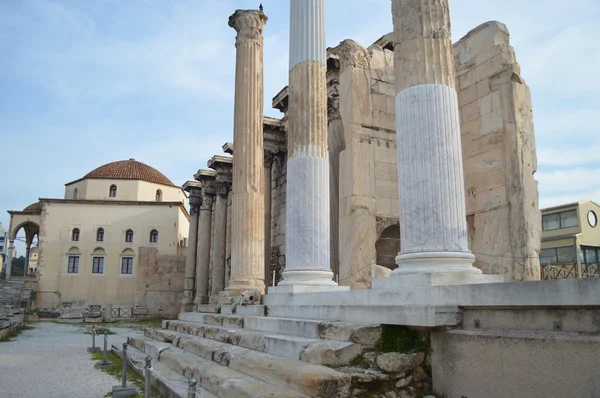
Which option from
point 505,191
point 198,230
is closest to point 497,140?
point 505,191

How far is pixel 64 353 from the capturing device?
13.8 meters

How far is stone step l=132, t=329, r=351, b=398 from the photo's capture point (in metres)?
5.05

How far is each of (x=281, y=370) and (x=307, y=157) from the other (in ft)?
17.8

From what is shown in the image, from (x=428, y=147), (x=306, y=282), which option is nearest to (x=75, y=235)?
(x=306, y=282)

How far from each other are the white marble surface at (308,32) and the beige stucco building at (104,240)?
1144 inches

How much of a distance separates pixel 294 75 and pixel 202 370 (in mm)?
6547

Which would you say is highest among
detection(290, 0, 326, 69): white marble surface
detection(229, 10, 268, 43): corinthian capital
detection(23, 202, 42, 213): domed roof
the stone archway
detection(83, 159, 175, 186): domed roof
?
detection(83, 159, 175, 186): domed roof

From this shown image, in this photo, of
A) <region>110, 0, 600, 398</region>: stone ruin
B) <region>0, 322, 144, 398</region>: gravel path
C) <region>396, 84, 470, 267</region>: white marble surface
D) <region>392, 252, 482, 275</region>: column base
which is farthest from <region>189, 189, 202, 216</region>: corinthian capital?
<region>392, 252, 482, 275</region>: column base

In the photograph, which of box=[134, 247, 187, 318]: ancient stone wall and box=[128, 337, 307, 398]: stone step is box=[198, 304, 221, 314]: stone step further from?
box=[134, 247, 187, 318]: ancient stone wall

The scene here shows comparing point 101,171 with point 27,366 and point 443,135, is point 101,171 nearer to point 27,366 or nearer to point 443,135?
point 27,366

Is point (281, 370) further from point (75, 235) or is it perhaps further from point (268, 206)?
point (75, 235)

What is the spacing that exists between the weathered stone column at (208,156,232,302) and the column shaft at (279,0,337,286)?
12.5m

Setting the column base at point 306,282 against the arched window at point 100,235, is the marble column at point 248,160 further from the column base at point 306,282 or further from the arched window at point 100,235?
the arched window at point 100,235

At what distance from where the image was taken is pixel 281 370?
578 centimetres
